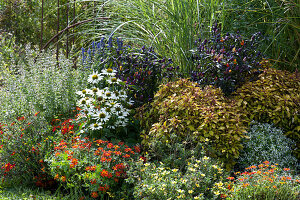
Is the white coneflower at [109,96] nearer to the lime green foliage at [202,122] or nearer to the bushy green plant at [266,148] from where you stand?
the lime green foliage at [202,122]

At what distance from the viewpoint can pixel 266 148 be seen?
3.50 metres

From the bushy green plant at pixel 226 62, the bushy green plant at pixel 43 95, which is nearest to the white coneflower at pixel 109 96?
the bushy green plant at pixel 43 95

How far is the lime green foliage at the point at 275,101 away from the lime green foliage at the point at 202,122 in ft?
0.69

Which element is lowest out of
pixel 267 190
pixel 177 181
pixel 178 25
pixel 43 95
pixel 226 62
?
pixel 177 181

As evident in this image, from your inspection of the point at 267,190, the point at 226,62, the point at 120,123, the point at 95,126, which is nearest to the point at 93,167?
the point at 95,126

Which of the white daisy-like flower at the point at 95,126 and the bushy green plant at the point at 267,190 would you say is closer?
the bushy green plant at the point at 267,190

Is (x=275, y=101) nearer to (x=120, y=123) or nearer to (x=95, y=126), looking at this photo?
(x=120, y=123)

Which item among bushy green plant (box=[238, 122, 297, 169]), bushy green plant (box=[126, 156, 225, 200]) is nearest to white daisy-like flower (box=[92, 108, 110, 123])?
bushy green plant (box=[126, 156, 225, 200])

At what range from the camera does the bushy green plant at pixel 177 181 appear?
8.87 ft

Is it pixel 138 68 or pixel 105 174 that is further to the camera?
pixel 138 68

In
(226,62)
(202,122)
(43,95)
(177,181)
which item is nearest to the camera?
(177,181)

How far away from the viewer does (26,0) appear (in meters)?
9.48

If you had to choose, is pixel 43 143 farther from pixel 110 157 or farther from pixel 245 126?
pixel 245 126

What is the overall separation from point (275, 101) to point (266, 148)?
1.87 ft
